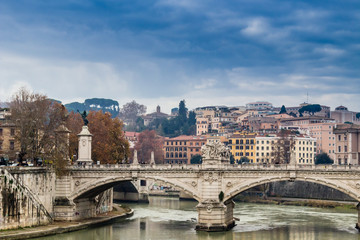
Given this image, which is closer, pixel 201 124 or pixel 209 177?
pixel 209 177

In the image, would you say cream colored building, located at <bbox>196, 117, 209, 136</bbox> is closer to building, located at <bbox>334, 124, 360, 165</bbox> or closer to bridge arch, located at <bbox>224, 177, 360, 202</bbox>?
building, located at <bbox>334, 124, 360, 165</bbox>

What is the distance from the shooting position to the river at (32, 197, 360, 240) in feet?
152

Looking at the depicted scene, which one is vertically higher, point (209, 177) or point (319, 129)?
point (319, 129)

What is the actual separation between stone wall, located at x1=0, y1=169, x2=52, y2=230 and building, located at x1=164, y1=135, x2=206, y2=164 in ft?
255

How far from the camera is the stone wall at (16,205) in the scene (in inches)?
1694

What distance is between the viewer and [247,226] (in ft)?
168

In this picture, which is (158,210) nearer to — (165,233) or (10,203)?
(165,233)

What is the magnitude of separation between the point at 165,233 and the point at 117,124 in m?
22.4

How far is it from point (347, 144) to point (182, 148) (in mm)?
41333

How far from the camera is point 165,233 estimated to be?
157 ft

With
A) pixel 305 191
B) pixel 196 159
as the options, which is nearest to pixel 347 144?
pixel 305 191

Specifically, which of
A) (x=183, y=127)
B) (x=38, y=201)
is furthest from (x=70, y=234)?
(x=183, y=127)

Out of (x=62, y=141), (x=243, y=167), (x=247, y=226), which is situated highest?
(x=62, y=141)

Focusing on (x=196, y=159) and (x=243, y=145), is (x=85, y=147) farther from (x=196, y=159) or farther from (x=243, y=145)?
(x=196, y=159)
